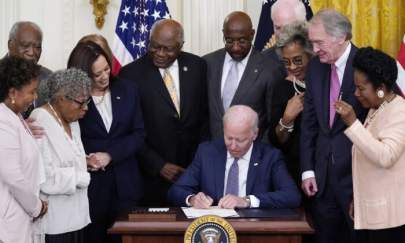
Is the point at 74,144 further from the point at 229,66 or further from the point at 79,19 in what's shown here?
the point at 79,19

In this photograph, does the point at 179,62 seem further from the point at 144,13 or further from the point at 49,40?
the point at 49,40

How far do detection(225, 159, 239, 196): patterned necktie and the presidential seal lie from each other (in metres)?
0.69

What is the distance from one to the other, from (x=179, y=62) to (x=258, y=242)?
1.68 meters

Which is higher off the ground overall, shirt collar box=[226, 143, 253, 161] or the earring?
the earring

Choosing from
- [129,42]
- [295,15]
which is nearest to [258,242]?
[295,15]

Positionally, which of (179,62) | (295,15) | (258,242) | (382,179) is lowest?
(258,242)

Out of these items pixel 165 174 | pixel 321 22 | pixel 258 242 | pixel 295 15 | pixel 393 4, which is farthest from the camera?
pixel 393 4

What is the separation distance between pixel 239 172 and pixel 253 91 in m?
0.76

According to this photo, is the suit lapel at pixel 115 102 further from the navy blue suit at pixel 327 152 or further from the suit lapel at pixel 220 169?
the navy blue suit at pixel 327 152

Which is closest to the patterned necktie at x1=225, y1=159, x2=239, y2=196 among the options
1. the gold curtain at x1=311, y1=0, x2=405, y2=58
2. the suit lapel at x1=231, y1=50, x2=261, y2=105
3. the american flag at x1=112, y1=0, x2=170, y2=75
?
the suit lapel at x1=231, y1=50, x2=261, y2=105

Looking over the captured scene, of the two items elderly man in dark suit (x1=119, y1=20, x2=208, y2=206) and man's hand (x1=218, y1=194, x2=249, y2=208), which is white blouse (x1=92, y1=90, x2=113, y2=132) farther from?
man's hand (x1=218, y1=194, x2=249, y2=208)

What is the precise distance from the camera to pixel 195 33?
6336 mm

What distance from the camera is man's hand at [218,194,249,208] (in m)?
4.29

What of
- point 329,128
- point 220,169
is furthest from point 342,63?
point 220,169
